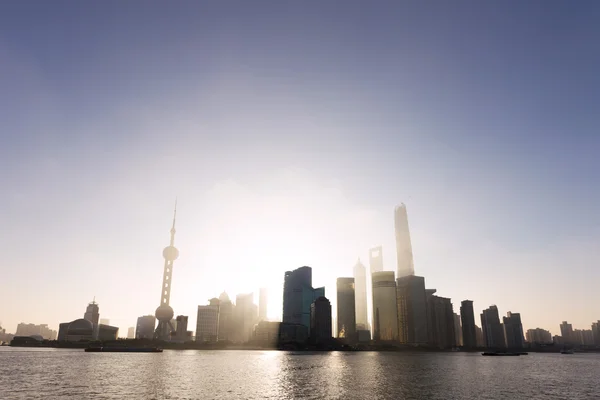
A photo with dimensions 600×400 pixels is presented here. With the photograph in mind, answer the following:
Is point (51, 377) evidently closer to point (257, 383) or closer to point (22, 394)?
point (22, 394)

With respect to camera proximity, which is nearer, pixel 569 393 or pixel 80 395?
pixel 80 395

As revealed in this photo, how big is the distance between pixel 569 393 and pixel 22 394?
14362cm

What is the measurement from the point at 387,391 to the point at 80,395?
75.9 metres

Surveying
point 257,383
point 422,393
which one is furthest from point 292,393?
point 422,393

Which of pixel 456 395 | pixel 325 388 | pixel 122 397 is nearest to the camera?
pixel 122 397

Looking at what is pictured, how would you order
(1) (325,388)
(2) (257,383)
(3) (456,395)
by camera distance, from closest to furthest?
(3) (456,395)
(1) (325,388)
(2) (257,383)

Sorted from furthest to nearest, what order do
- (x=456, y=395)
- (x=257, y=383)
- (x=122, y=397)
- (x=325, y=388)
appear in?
(x=257, y=383) < (x=325, y=388) < (x=456, y=395) < (x=122, y=397)

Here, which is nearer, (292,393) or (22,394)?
(22,394)

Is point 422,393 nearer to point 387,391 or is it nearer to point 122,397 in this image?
point 387,391

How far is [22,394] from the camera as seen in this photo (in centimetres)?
9125

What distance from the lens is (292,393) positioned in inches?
4001

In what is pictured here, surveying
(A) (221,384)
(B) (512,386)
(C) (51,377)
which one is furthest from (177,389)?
(B) (512,386)

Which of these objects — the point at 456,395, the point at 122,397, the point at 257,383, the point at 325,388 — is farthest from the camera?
the point at 257,383

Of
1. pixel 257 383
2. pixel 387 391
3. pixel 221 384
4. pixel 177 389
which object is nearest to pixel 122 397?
pixel 177 389
